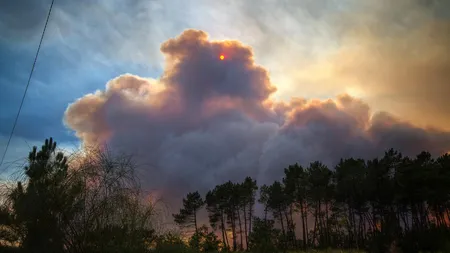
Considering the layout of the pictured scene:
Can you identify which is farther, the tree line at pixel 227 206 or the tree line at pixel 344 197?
the tree line at pixel 344 197

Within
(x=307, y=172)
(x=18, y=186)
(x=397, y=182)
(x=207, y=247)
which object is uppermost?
(x=307, y=172)

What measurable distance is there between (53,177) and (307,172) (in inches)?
2273

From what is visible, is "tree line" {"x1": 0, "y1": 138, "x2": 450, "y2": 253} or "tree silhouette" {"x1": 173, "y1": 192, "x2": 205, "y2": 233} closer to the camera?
"tree line" {"x1": 0, "y1": 138, "x2": 450, "y2": 253}

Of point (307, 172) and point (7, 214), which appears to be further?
point (307, 172)

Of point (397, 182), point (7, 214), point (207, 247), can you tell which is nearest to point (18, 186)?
point (7, 214)

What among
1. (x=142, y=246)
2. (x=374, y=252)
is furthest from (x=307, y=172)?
(x=142, y=246)

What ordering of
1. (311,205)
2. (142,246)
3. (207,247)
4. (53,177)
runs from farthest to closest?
(311,205)
(207,247)
(142,246)
(53,177)

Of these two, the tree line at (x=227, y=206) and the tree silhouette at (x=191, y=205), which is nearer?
the tree line at (x=227, y=206)

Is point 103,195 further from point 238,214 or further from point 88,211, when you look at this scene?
point 238,214

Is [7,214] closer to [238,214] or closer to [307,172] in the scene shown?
[307,172]

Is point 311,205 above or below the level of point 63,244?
above

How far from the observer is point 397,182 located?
47500 mm

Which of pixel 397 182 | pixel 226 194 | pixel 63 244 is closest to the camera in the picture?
pixel 63 244

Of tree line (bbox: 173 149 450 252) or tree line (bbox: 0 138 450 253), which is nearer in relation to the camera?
tree line (bbox: 0 138 450 253)
